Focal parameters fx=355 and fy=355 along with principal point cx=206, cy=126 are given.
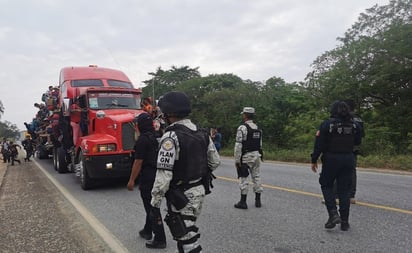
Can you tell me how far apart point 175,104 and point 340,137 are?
2.88 m

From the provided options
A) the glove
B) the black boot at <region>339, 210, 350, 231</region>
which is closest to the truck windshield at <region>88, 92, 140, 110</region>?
the glove

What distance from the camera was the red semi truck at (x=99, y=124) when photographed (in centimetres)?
882

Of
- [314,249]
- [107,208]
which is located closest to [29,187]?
[107,208]

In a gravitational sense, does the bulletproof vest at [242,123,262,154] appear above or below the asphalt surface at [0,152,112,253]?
above

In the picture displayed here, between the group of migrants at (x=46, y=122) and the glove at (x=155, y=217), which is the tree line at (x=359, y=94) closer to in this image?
the group of migrants at (x=46, y=122)

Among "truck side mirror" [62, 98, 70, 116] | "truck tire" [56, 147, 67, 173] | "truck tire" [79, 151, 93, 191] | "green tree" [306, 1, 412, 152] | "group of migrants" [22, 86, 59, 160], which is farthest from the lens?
"green tree" [306, 1, 412, 152]

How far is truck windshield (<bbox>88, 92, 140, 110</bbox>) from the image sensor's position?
10055 mm

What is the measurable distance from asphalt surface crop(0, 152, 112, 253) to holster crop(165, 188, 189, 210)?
1884 millimetres

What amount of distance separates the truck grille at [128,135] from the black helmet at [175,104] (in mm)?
5977

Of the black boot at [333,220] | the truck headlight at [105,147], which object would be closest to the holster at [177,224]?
the black boot at [333,220]

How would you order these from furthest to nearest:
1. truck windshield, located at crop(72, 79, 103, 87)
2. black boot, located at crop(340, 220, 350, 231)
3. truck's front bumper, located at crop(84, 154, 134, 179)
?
truck windshield, located at crop(72, 79, 103, 87) → truck's front bumper, located at crop(84, 154, 134, 179) → black boot, located at crop(340, 220, 350, 231)

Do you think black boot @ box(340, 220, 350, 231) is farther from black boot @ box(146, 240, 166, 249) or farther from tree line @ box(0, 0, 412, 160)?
tree line @ box(0, 0, 412, 160)

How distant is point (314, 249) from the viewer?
14.2 ft

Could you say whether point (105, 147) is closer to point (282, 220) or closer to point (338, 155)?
point (282, 220)
